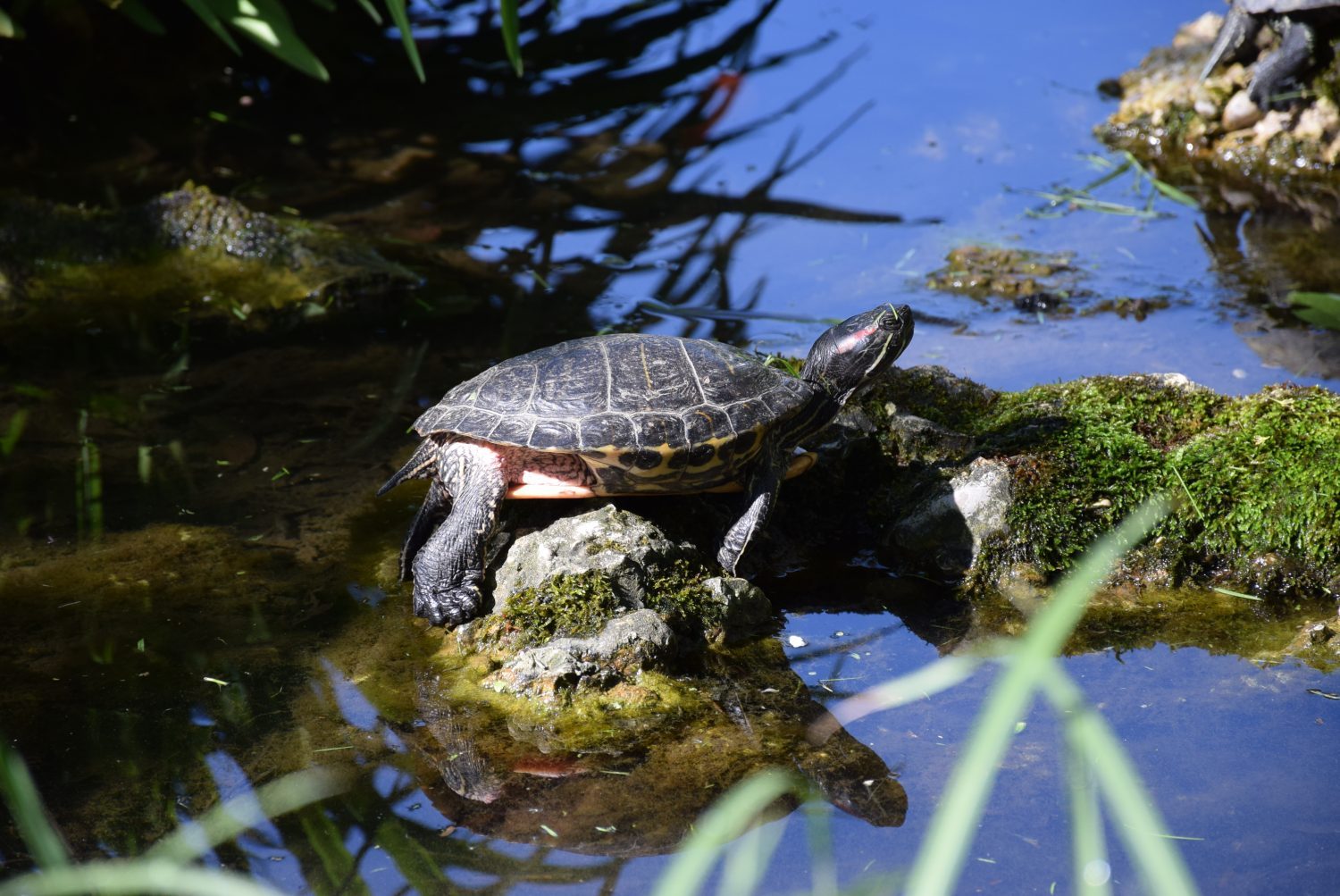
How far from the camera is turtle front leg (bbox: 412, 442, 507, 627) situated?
12.7ft

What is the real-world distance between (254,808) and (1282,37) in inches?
348

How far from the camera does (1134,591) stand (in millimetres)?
4098

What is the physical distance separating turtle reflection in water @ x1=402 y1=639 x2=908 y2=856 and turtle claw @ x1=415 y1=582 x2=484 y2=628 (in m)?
0.27

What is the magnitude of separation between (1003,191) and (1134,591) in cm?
448

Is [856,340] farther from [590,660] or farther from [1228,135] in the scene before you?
[1228,135]

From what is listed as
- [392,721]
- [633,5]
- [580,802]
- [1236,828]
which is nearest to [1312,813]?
[1236,828]

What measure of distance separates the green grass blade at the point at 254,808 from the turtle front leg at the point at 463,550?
2.36 ft

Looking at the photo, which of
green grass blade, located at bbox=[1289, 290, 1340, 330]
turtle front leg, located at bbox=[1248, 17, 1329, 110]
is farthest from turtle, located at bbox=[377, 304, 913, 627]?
turtle front leg, located at bbox=[1248, 17, 1329, 110]

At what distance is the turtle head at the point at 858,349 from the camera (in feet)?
14.1

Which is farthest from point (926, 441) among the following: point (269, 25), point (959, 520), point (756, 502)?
point (269, 25)

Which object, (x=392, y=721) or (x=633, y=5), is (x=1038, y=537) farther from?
(x=633, y=5)

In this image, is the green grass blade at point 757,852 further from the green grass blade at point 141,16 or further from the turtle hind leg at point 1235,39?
the turtle hind leg at point 1235,39

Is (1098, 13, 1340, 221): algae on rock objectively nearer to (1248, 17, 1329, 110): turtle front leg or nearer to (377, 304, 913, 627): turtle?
(1248, 17, 1329, 110): turtle front leg

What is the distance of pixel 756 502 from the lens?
412cm
